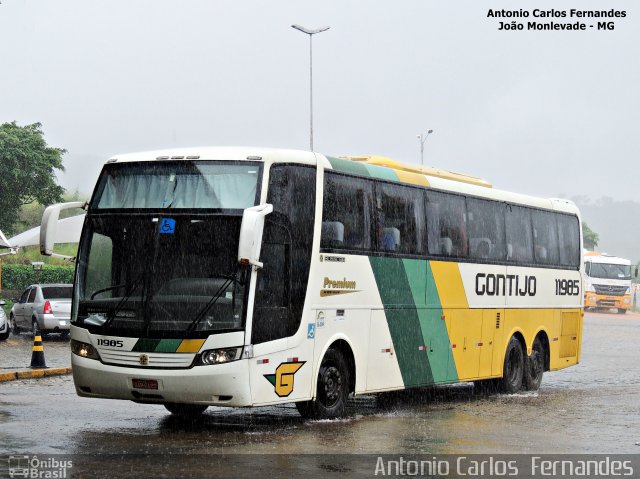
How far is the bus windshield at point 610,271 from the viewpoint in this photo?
201 feet

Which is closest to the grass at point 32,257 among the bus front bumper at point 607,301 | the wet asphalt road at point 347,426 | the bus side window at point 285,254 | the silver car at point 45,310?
the silver car at point 45,310

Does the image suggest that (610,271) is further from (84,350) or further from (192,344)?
(192,344)

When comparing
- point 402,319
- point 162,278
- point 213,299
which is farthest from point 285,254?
point 402,319

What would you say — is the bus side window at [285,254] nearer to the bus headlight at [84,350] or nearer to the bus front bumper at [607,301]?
the bus headlight at [84,350]

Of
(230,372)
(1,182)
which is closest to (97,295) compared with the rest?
(230,372)

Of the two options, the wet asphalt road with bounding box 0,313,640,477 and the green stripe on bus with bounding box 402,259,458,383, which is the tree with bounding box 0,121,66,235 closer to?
the wet asphalt road with bounding box 0,313,640,477

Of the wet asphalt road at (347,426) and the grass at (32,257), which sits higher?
the grass at (32,257)

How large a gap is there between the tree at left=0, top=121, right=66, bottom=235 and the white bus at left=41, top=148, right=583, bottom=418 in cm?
3743

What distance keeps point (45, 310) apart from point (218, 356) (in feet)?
62.8

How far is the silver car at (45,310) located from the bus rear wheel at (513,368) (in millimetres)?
14631

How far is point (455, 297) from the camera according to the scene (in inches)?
710

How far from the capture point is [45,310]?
31188 mm

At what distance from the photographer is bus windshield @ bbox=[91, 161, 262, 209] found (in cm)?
1356

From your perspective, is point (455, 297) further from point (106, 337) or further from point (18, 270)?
point (18, 270)
